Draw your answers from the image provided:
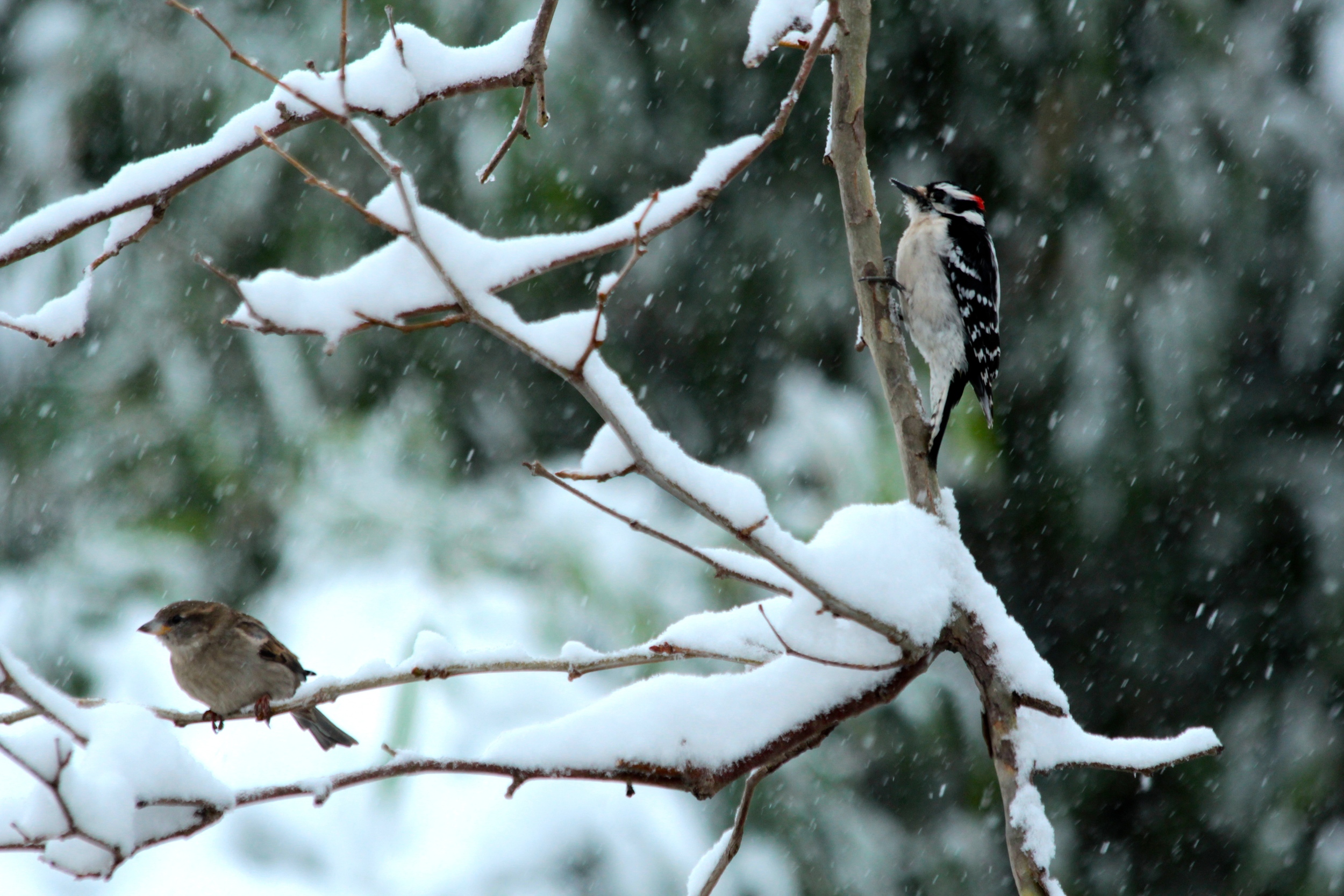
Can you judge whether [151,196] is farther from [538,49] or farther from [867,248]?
[867,248]

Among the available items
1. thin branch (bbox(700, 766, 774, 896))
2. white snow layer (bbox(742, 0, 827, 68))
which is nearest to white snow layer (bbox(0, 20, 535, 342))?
white snow layer (bbox(742, 0, 827, 68))

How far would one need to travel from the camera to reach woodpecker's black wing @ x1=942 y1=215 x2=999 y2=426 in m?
3.18

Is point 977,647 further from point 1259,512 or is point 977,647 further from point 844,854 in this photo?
point 1259,512

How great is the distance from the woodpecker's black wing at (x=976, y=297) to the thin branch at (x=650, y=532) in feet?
6.62

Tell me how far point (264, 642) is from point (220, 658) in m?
0.11

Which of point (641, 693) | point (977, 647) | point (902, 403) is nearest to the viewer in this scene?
point (641, 693)

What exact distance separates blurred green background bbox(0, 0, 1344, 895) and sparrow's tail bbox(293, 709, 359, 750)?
111cm

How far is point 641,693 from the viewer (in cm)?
131

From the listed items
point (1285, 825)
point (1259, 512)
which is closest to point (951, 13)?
point (1259, 512)

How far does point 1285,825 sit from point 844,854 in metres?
1.51

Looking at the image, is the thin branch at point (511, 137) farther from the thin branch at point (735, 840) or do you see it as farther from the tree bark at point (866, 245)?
the thin branch at point (735, 840)

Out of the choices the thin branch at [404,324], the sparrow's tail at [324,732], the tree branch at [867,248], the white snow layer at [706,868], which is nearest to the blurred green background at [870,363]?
the sparrow's tail at [324,732]

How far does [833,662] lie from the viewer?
1222 millimetres

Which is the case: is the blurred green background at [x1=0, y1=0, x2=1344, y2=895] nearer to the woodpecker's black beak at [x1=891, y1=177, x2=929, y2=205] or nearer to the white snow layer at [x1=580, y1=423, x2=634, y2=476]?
the woodpecker's black beak at [x1=891, y1=177, x2=929, y2=205]
